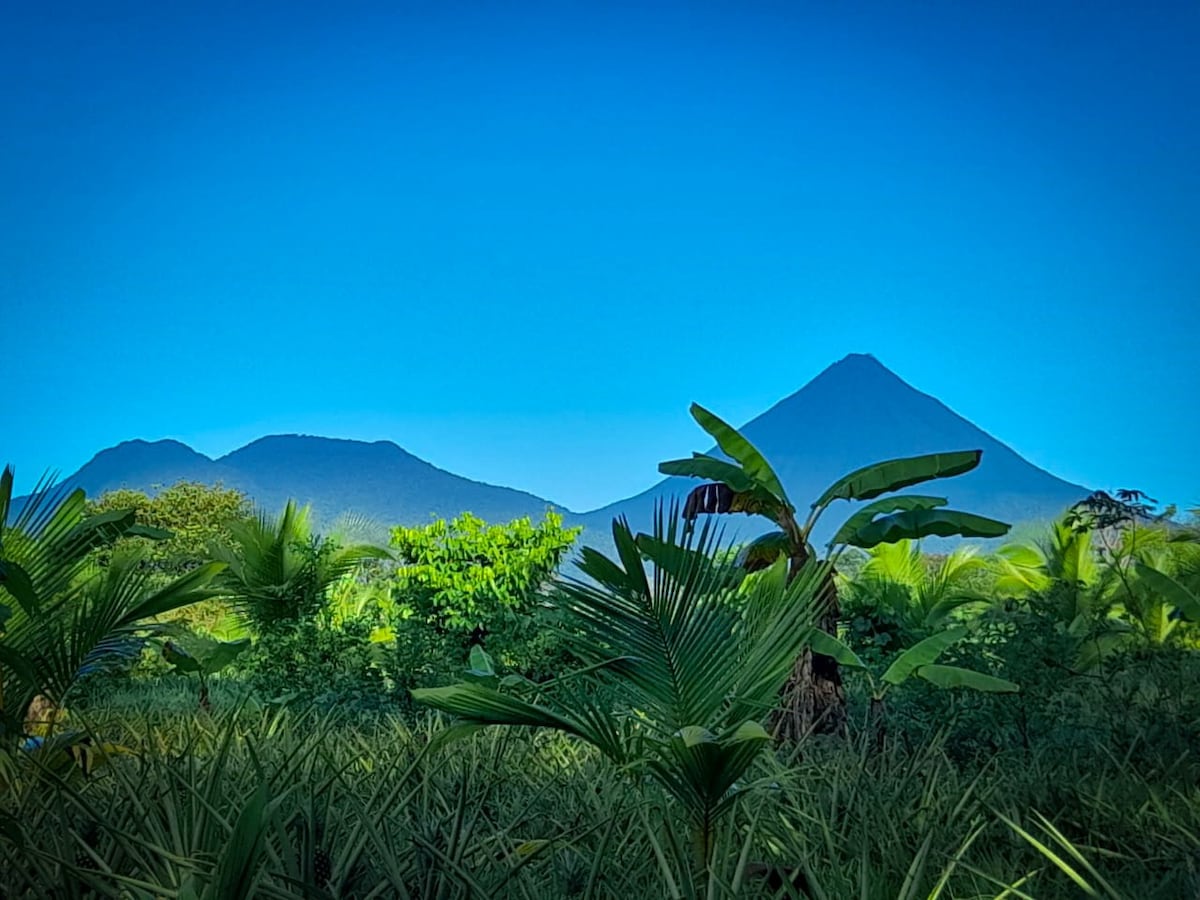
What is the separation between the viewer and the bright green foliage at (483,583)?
7.70 metres

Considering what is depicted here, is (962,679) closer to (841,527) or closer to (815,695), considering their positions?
(815,695)

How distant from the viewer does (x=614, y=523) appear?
227cm

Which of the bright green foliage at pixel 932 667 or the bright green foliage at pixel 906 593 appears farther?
the bright green foliage at pixel 906 593

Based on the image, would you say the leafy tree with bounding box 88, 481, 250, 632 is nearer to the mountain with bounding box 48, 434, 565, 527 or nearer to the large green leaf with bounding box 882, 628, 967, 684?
the large green leaf with bounding box 882, 628, 967, 684

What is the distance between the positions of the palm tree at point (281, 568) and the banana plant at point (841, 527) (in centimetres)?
321

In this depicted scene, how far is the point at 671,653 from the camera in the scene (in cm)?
232

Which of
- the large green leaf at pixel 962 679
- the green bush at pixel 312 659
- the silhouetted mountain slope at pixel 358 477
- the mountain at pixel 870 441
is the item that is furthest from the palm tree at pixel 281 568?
the silhouetted mountain slope at pixel 358 477

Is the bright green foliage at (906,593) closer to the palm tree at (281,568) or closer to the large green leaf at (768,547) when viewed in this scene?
the large green leaf at (768,547)

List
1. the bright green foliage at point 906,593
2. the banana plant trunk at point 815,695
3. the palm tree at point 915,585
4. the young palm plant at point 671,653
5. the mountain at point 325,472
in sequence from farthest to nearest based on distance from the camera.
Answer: the mountain at point 325,472 → the palm tree at point 915,585 → the bright green foliage at point 906,593 → the banana plant trunk at point 815,695 → the young palm plant at point 671,653

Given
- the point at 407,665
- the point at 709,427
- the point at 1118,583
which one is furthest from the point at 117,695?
the point at 1118,583

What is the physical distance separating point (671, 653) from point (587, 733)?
256 millimetres

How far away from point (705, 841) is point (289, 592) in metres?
6.82

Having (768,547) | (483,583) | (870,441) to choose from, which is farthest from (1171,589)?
(870,441)

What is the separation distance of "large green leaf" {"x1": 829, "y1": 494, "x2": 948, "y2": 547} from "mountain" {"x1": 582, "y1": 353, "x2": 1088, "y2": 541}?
283ft
